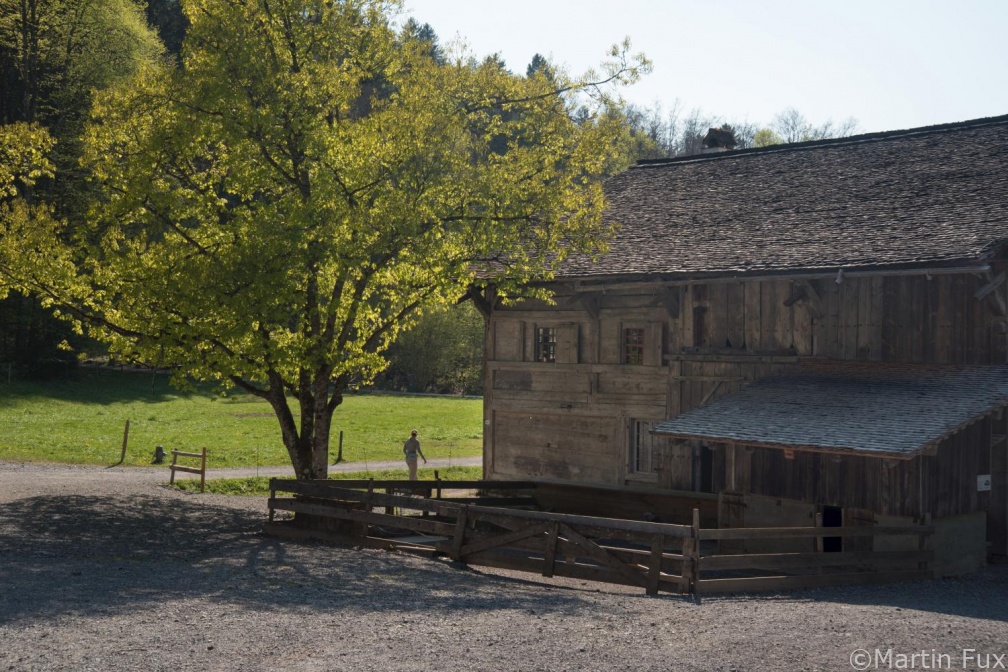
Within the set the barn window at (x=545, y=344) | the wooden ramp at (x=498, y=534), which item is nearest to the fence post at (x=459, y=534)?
the wooden ramp at (x=498, y=534)

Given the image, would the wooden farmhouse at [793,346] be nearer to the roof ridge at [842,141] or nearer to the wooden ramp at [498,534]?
the roof ridge at [842,141]

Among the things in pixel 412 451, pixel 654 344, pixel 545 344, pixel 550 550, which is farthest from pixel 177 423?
pixel 550 550

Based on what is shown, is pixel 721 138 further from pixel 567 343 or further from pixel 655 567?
pixel 655 567

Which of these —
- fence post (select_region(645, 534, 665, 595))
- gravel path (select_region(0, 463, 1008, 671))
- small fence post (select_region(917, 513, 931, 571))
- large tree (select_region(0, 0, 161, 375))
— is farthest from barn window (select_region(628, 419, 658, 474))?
large tree (select_region(0, 0, 161, 375))

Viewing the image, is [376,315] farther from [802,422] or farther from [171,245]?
[802,422]

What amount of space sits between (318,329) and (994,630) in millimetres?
13149

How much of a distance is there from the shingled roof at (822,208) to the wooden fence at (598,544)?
5.45 meters

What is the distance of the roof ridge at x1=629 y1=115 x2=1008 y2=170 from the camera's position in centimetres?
2391

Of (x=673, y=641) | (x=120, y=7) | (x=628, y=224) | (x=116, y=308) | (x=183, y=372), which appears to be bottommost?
(x=673, y=641)

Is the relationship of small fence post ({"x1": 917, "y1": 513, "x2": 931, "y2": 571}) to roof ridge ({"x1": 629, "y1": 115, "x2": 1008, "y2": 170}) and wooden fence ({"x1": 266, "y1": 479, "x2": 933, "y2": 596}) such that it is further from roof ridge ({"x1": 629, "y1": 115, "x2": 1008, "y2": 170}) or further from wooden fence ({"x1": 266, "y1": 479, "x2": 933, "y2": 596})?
roof ridge ({"x1": 629, "y1": 115, "x2": 1008, "y2": 170})

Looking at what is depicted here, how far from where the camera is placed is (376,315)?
2122 cm

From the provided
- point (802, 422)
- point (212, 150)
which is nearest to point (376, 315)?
point (212, 150)

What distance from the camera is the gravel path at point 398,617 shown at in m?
10.1

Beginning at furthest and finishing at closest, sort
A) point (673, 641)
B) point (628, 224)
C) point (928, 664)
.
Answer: point (628, 224), point (673, 641), point (928, 664)
